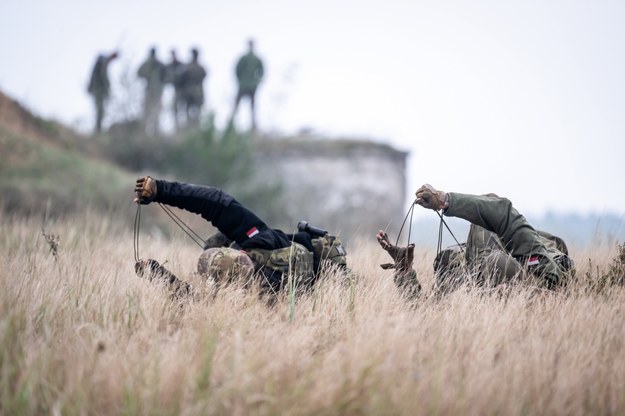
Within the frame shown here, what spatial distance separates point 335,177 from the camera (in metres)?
21.8

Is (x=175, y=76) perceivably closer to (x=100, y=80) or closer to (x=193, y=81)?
(x=193, y=81)

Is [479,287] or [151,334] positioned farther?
[479,287]

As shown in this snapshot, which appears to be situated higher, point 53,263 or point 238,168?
point 238,168

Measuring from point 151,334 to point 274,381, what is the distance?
966 millimetres

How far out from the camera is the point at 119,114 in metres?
19.2

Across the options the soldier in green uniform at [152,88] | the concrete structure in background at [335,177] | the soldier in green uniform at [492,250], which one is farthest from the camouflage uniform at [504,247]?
the concrete structure in background at [335,177]

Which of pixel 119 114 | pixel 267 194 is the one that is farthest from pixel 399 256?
pixel 119 114

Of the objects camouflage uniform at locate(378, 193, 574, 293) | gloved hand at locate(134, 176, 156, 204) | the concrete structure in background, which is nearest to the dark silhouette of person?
the concrete structure in background

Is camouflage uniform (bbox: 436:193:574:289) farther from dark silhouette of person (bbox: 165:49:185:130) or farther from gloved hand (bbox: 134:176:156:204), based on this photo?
dark silhouette of person (bbox: 165:49:185:130)

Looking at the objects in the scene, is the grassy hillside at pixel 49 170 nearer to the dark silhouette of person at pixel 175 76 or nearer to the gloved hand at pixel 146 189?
the dark silhouette of person at pixel 175 76

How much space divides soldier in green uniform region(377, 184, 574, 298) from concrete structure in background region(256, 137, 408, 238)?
16.5 metres

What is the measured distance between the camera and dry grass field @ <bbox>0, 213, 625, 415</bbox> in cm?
243

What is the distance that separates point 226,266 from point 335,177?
17.8 m

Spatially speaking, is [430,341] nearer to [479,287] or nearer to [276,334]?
[276,334]
